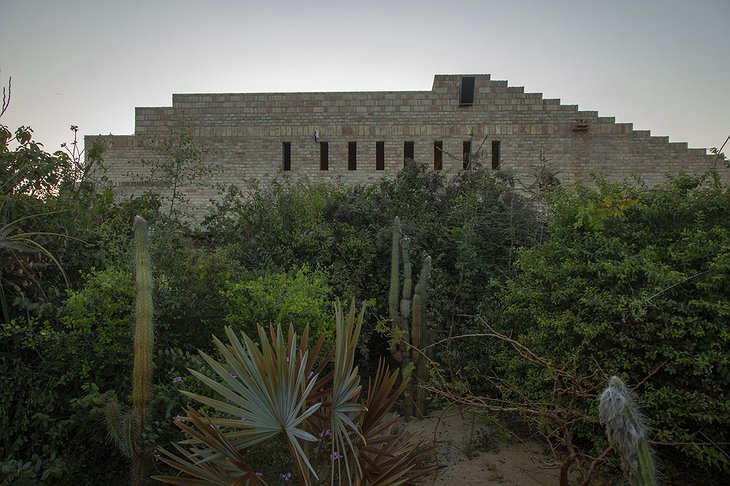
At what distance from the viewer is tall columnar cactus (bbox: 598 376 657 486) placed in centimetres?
238

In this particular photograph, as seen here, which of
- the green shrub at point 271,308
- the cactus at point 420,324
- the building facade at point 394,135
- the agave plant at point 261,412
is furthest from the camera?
the building facade at point 394,135

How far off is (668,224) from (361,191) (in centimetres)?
550

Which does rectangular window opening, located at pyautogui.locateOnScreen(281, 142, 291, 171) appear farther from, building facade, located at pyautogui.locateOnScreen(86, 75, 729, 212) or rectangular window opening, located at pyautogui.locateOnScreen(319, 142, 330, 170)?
rectangular window opening, located at pyautogui.locateOnScreen(319, 142, 330, 170)

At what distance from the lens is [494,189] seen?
9.61 meters

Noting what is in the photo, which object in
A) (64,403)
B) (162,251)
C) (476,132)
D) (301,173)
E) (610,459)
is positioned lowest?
(610,459)

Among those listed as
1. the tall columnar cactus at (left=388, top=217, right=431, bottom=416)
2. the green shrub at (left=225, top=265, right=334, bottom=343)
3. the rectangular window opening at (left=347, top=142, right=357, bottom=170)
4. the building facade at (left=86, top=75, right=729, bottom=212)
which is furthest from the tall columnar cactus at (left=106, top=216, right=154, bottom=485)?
the rectangular window opening at (left=347, top=142, right=357, bottom=170)

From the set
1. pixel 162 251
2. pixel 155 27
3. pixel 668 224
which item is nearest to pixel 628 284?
pixel 668 224

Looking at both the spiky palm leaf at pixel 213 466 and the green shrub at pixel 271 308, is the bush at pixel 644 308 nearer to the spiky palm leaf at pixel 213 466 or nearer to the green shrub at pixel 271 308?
the green shrub at pixel 271 308

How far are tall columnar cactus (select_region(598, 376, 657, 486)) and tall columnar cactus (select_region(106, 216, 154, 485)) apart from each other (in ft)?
11.3

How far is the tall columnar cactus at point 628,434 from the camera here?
2.38 meters

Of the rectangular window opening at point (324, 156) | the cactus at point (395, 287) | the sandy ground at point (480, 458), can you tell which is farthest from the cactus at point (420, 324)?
the rectangular window opening at point (324, 156)

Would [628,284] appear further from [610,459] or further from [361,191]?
[361,191]

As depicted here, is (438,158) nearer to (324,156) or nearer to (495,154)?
(495,154)

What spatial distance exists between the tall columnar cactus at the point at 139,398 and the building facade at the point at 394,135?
10719mm
